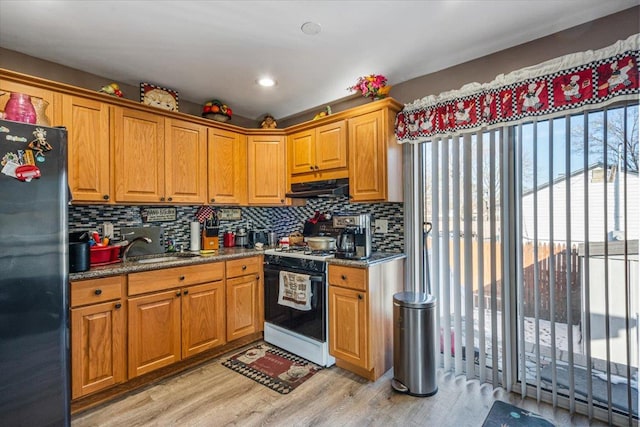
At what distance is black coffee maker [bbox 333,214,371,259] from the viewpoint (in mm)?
2521

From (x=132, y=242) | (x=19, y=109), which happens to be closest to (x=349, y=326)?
(x=132, y=242)

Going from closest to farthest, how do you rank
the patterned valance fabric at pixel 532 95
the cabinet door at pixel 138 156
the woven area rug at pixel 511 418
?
the patterned valance fabric at pixel 532 95
the woven area rug at pixel 511 418
the cabinet door at pixel 138 156

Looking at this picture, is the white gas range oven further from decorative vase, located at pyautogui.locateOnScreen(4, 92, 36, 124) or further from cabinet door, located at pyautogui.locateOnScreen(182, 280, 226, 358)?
decorative vase, located at pyautogui.locateOnScreen(4, 92, 36, 124)

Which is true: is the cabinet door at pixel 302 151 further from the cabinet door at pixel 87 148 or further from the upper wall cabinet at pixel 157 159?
the cabinet door at pixel 87 148

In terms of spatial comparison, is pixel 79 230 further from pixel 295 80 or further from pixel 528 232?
pixel 528 232

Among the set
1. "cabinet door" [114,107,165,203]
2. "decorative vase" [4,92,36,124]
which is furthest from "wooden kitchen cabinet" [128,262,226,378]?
"decorative vase" [4,92,36,124]

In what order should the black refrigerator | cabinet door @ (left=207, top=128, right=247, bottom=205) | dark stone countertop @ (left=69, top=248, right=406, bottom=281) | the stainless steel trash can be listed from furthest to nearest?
cabinet door @ (left=207, top=128, right=247, bottom=205), the stainless steel trash can, dark stone countertop @ (left=69, top=248, right=406, bottom=281), the black refrigerator

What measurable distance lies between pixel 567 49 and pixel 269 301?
3050 mm

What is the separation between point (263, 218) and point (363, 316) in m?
2.02

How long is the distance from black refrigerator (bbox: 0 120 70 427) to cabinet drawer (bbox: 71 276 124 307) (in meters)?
0.30

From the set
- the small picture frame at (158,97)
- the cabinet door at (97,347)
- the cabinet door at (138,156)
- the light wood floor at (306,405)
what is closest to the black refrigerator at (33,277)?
the cabinet door at (97,347)

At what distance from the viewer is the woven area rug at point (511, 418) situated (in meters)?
1.82

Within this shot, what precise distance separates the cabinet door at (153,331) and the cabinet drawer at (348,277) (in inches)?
49.9

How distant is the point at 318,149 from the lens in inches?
120
